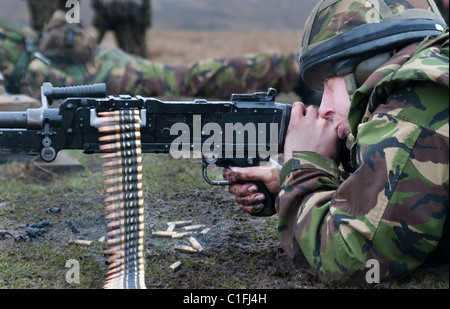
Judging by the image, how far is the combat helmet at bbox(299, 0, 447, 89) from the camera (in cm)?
311

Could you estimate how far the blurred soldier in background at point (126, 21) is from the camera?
1360 centimetres

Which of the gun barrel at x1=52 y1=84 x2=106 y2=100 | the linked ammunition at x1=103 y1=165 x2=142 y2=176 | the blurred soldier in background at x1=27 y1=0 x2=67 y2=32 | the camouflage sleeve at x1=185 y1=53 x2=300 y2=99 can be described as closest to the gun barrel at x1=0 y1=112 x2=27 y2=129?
the gun barrel at x1=52 y1=84 x2=106 y2=100

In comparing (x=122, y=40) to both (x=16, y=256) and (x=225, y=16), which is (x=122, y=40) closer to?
(x=16, y=256)

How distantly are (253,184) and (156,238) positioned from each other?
0.94m

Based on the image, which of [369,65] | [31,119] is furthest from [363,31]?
[31,119]

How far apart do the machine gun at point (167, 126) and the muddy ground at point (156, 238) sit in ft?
1.54

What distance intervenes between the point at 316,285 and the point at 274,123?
1.05 metres

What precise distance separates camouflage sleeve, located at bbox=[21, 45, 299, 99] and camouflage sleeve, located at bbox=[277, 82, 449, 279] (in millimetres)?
6821

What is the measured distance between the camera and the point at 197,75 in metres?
9.75

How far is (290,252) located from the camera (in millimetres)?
3258

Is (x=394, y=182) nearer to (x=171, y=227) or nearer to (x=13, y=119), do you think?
(x=171, y=227)

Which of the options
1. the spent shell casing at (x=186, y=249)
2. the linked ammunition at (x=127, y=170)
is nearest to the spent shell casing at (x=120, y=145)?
the linked ammunition at (x=127, y=170)

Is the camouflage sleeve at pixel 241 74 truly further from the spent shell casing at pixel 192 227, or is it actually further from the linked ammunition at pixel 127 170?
the linked ammunition at pixel 127 170

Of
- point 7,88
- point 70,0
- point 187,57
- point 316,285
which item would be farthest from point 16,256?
point 187,57
